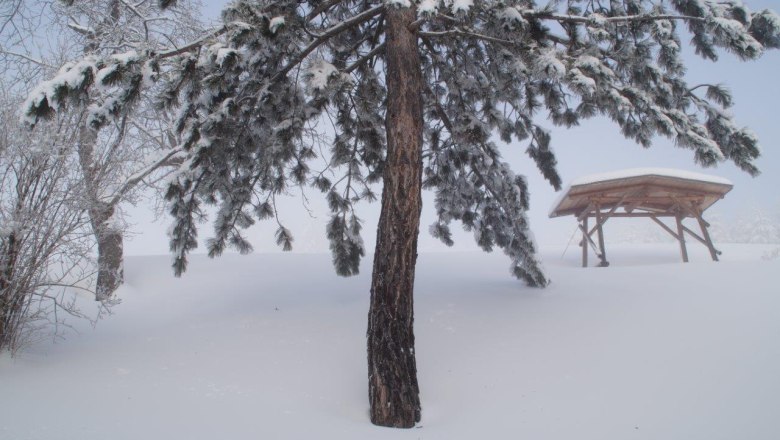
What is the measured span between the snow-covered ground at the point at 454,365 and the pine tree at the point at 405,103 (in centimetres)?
68

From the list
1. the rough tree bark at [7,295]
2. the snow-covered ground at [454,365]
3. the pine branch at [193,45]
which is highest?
the pine branch at [193,45]

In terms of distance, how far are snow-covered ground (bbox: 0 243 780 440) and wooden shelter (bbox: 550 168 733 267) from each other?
3.42m

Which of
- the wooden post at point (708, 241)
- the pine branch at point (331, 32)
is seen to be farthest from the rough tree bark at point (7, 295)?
the wooden post at point (708, 241)

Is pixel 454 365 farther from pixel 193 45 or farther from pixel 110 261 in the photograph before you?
pixel 110 261

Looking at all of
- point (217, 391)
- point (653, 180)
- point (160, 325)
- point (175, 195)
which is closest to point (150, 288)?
point (160, 325)

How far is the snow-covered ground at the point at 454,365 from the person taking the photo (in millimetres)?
3641

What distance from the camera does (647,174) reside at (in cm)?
1029

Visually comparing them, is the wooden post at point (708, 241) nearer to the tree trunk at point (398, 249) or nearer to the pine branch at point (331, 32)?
the tree trunk at point (398, 249)

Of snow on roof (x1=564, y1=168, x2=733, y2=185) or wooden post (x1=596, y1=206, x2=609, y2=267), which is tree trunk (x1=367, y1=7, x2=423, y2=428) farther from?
wooden post (x1=596, y1=206, x2=609, y2=267)

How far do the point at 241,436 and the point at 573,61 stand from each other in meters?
4.22

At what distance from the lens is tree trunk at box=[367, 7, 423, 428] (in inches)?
156

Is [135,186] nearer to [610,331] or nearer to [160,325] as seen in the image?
[160,325]

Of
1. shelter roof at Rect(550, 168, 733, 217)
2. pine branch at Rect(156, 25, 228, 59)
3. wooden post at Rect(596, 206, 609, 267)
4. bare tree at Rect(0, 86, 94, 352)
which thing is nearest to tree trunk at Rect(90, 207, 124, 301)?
bare tree at Rect(0, 86, 94, 352)

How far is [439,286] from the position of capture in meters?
7.50
